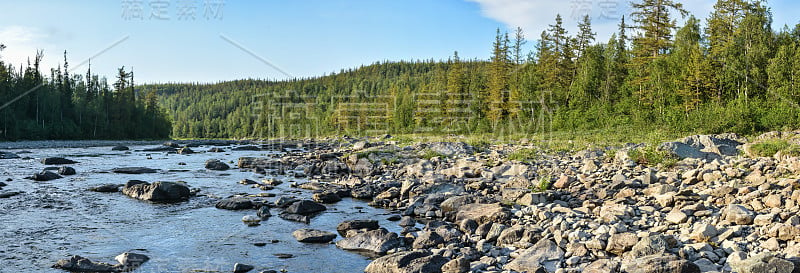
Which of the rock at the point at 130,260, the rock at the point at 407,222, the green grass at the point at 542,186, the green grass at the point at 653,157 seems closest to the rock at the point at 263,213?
the rock at the point at 407,222

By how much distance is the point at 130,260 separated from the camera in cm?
1016

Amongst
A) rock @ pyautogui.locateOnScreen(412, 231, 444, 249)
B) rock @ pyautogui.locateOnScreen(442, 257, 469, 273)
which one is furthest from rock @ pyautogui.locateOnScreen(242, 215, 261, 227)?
rock @ pyautogui.locateOnScreen(442, 257, 469, 273)

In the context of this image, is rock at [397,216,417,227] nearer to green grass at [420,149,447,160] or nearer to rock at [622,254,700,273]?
rock at [622,254,700,273]

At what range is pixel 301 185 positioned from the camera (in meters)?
22.6

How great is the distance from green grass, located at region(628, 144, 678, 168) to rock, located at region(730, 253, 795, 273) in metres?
9.85

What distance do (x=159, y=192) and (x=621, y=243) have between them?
1615 centimetres

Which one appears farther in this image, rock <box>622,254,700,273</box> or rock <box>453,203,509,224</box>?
rock <box>453,203,509,224</box>

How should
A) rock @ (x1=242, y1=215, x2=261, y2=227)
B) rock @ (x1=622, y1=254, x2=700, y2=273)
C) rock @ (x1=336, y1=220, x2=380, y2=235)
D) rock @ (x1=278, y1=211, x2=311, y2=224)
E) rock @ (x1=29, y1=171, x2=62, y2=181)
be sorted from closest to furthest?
rock @ (x1=622, y1=254, x2=700, y2=273) → rock @ (x1=336, y1=220, x2=380, y2=235) → rock @ (x1=242, y1=215, x2=261, y2=227) → rock @ (x1=278, y1=211, x2=311, y2=224) → rock @ (x1=29, y1=171, x2=62, y2=181)

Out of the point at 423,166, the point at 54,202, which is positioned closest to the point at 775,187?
the point at 423,166

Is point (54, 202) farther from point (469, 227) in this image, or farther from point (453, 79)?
point (453, 79)

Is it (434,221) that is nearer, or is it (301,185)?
(434,221)

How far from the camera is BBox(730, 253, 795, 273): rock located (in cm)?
759

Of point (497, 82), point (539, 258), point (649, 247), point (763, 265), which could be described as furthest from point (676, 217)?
point (497, 82)

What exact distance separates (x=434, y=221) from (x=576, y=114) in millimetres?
39696
